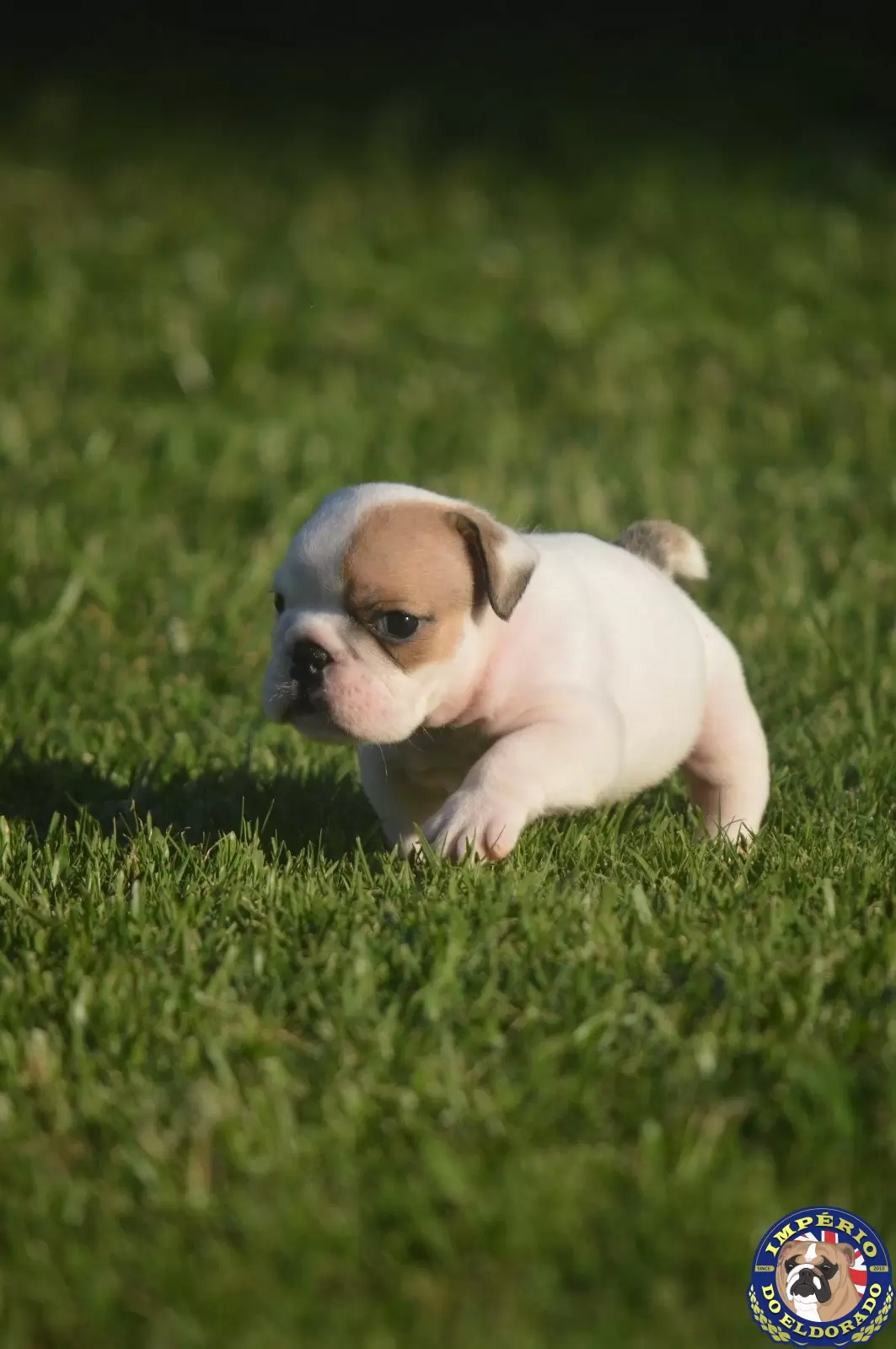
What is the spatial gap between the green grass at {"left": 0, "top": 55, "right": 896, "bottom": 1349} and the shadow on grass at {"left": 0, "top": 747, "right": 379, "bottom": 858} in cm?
2

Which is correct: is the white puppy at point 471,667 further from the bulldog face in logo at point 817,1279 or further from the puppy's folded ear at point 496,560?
the bulldog face in logo at point 817,1279

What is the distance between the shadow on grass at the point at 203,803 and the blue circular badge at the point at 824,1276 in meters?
1.83

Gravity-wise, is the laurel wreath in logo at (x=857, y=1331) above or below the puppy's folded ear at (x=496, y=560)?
below

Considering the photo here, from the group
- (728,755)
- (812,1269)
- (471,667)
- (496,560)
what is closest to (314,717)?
(471,667)

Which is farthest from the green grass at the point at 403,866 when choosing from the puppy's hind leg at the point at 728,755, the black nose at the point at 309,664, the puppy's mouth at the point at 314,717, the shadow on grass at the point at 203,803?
the black nose at the point at 309,664

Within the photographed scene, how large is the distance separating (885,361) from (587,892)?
6.59m

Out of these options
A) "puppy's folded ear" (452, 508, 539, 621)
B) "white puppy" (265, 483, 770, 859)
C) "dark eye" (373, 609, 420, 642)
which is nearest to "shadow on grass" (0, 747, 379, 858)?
"white puppy" (265, 483, 770, 859)

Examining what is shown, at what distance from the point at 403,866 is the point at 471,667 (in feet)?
1.57

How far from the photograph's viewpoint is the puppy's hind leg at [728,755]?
15.1ft

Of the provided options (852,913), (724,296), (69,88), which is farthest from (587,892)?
(69,88)

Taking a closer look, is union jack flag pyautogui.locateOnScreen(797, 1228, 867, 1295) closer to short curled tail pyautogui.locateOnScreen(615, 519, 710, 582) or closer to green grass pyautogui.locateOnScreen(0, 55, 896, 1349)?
green grass pyautogui.locateOnScreen(0, 55, 896, 1349)

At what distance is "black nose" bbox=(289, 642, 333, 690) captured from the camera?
12.8 ft

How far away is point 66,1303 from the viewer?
8.51 feet

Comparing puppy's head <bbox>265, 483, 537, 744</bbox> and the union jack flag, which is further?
puppy's head <bbox>265, 483, 537, 744</bbox>
